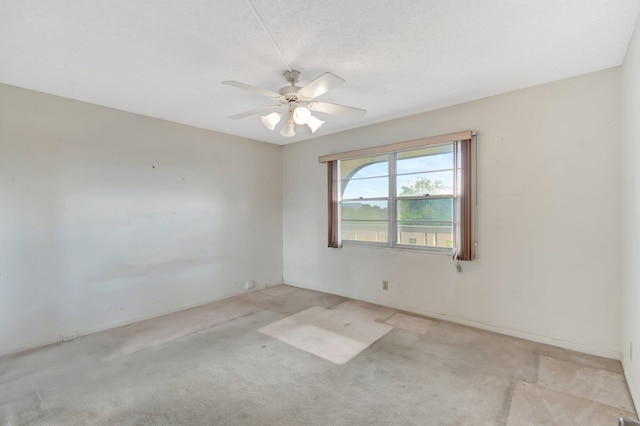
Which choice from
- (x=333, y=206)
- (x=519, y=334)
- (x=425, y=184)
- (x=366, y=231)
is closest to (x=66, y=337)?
(x=333, y=206)

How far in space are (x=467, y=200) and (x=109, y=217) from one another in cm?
412

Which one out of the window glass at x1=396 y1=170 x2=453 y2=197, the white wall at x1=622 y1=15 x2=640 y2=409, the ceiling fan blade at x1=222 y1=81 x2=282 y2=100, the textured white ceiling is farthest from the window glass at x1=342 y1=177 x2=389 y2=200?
the white wall at x1=622 y1=15 x2=640 y2=409

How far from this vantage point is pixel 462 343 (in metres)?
2.97

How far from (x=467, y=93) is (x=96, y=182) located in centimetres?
420

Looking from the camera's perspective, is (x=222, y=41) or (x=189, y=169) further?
(x=189, y=169)

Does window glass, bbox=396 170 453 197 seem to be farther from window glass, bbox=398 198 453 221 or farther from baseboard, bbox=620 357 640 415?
baseboard, bbox=620 357 640 415

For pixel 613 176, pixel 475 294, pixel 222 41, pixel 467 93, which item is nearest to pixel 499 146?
pixel 467 93

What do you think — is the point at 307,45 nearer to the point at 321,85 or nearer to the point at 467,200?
the point at 321,85

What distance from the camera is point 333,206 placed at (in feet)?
15.2

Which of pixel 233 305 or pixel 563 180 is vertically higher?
pixel 563 180

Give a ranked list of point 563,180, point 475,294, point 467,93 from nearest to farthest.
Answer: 1. point 563,180
2. point 467,93
3. point 475,294

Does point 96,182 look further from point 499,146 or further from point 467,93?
point 499,146

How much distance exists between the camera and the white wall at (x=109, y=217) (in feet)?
9.51

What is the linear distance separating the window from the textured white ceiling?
0.78m
